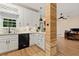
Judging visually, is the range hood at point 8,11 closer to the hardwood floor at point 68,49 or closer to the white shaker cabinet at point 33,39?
the white shaker cabinet at point 33,39

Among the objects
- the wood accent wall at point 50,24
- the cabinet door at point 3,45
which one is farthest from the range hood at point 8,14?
the wood accent wall at point 50,24

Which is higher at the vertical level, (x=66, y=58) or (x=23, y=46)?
(x=66, y=58)

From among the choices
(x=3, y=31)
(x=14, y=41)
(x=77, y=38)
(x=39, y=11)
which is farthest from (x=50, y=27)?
(x=77, y=38)

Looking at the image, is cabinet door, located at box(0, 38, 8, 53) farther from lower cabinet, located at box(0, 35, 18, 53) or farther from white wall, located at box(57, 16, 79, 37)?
white wall, located at box(57, 16, 79, 37)

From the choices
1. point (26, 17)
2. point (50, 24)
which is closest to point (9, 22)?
point (26, 17)

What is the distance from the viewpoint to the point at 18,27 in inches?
207

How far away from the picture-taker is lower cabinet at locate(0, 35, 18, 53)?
12.8 ft

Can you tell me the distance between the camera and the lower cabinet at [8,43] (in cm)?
390

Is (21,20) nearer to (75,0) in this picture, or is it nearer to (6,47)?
(6,47)

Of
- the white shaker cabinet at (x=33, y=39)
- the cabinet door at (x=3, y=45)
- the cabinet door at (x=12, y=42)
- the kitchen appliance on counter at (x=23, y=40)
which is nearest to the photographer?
the cabinet door at (x=3, y=45)

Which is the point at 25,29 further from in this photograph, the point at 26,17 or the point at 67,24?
the point at 67,24

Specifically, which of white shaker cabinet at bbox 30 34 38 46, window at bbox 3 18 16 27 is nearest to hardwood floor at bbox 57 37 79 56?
white shaker cabinet at bbox 30 34 38 46

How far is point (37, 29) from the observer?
5.91 m

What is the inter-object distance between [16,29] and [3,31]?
2.52 ft
